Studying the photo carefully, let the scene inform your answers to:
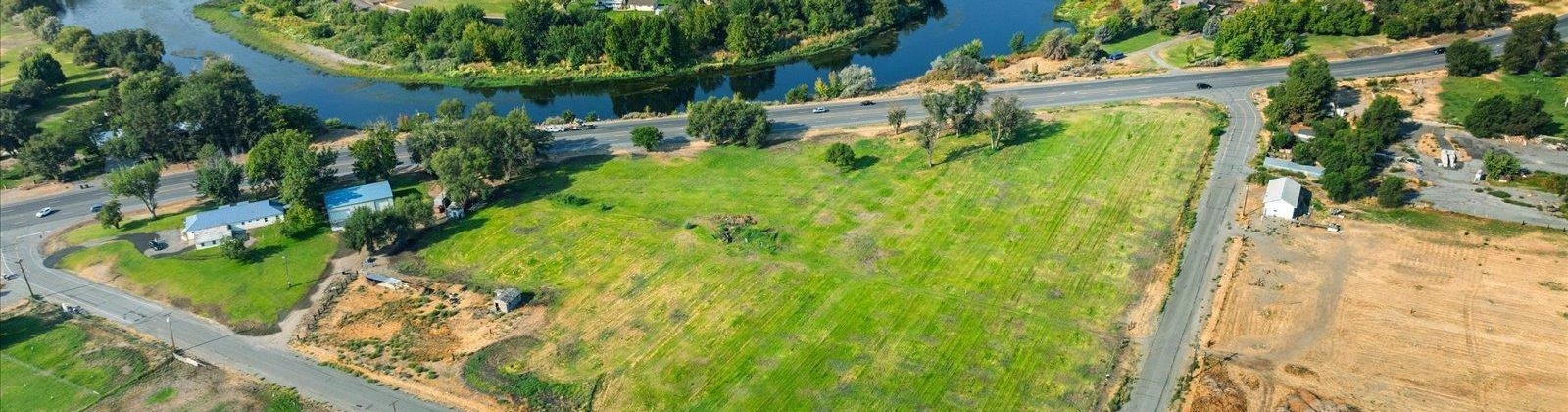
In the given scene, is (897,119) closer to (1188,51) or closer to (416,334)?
(1188,51)

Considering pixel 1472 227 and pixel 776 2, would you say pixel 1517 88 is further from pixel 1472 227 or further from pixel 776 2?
pixel 776 2

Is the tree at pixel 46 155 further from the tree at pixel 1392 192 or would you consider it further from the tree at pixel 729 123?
the tree at pixel 1392 192

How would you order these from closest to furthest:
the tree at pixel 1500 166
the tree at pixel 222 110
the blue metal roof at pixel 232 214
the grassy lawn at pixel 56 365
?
the grassy lawn at pixel 56 365 < the tree at pixel 1500 166 < the blue metal roof at pixel 232 214 < the tree at pixel 222 110

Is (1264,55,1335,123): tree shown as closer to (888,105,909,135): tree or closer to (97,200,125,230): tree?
(888,105,909,135): tree

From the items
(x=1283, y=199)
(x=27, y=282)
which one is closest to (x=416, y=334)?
(x=27, y=282)

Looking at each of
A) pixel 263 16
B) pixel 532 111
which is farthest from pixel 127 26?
pixel 532 111

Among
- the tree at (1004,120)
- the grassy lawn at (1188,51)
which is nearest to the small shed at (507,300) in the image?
the tree at (1004,120)
